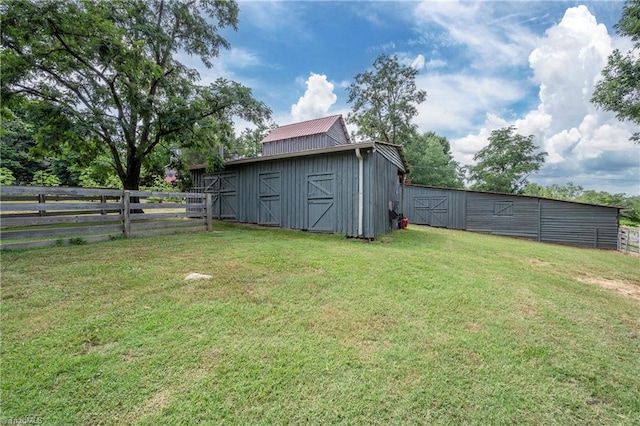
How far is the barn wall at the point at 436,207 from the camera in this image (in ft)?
52.6

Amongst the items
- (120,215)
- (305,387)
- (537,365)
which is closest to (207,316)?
(305,387)

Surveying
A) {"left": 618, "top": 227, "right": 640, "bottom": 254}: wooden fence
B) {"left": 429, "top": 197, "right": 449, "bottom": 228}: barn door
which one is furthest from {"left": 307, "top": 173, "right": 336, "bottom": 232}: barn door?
{"left": 618, "top": 227, "right": 640, "bottom": 254}: wooden fence

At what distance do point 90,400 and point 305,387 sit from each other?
1.32 meters

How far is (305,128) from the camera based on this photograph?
60.3 feet

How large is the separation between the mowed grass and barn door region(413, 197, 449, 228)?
1293 centimetres

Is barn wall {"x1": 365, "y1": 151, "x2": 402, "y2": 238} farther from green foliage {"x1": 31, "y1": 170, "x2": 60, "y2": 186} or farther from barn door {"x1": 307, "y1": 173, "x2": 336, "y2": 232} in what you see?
green foliage {"x1": 31, "y1": 170, "x2": 60, "y2": 186}

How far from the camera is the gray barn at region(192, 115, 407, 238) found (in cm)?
755

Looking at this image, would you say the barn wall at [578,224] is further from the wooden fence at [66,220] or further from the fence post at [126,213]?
the fence post at [126,213]

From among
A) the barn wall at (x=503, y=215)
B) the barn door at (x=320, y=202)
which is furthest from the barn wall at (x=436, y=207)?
the barn door at (x=320, y=202)

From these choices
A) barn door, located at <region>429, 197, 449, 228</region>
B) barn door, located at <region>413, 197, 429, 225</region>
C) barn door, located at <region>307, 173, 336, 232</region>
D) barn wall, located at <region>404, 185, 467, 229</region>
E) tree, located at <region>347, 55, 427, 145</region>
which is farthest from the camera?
tree, located at <region>347, 55, 427, 145</region>

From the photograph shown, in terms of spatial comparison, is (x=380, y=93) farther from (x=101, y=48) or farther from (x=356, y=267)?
(x=356, y=267)

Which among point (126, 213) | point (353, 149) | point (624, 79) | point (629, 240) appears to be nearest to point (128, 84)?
point (126, 213)

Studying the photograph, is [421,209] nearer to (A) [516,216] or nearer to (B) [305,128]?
(A) [516,216]

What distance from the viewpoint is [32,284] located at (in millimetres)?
3145
